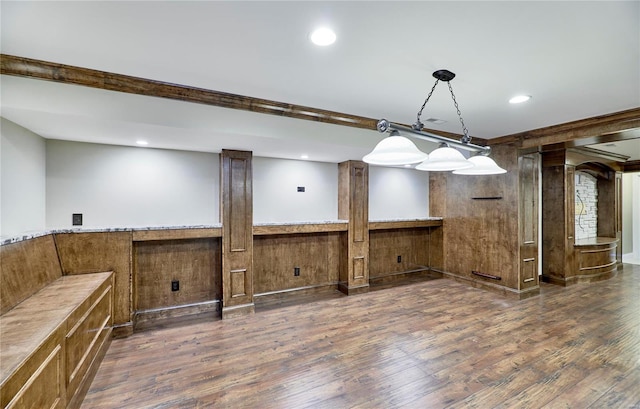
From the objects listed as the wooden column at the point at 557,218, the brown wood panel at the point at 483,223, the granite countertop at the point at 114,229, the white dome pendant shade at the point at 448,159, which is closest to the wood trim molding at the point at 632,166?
the wooden column at the point at 557,218

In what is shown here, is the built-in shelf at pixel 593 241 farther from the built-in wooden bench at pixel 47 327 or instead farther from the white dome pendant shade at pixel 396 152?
the built-in wooden bench at pixel 47 327

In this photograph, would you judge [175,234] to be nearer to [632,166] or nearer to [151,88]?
[151,88]

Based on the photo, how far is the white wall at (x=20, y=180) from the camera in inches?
92.7

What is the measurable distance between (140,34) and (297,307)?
3.44m

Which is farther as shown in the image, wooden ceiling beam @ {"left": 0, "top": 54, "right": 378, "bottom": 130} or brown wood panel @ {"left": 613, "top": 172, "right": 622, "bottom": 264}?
brown wood panel @ {"left": 613, "top": 172, "right": 622, "bottom": 264}

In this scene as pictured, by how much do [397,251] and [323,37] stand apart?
14.6 feet

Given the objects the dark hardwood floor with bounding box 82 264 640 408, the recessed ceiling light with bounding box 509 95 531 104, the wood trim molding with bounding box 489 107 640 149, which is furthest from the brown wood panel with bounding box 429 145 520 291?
the recessed ceiling light with bounding box 509 95 531 104

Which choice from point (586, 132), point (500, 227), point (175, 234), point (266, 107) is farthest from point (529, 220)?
point (175, 234)

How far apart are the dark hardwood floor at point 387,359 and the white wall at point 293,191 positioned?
4.59 ft

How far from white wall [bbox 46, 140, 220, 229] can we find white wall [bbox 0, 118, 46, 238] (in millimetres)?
156

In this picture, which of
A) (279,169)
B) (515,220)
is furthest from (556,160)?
(279,169)

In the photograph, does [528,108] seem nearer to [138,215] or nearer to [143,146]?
[143,146]

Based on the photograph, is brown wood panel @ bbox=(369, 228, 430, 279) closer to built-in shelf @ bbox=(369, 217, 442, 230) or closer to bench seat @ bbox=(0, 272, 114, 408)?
built-in shelf @ bbox=(369, 217, 442, 230)

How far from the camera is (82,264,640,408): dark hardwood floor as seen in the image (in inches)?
83.7
